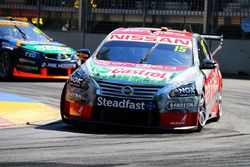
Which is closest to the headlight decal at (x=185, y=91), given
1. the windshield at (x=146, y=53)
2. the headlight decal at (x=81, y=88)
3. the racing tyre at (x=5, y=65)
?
the windshield at (x=146, y=53)

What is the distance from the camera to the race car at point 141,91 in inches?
331

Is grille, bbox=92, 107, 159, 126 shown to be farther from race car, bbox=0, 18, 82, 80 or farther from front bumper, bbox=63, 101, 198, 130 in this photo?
race car, bbox=0, 18, 82, 80

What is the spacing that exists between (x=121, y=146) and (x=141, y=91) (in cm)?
108

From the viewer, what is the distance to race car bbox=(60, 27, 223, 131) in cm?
840

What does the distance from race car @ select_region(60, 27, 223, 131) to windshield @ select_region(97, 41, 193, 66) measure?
0.01 meters

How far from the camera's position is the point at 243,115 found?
1109cm

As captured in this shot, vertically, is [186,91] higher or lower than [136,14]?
lower

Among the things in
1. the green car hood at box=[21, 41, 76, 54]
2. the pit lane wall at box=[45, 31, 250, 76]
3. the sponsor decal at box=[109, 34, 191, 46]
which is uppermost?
the sponsor decal at box=[109, 34, 191, 46]

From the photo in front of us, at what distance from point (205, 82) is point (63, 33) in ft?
57.3

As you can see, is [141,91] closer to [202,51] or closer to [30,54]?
[202,51]

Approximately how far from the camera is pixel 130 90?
841 cm

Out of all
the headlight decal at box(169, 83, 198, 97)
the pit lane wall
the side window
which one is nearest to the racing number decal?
the side window

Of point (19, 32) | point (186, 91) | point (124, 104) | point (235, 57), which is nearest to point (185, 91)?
point (186, 91)

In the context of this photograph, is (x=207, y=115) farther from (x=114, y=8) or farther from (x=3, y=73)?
(x=114, y=8)
